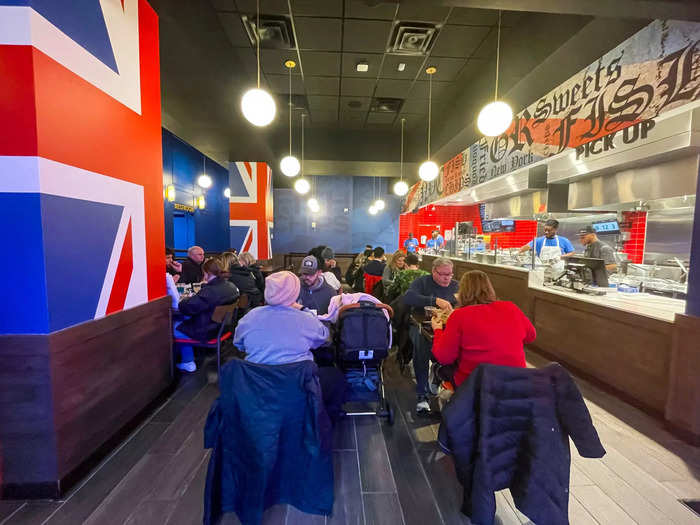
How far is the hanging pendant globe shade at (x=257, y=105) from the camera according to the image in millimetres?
3201

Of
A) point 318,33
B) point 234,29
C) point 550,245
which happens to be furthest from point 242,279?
point 550,245

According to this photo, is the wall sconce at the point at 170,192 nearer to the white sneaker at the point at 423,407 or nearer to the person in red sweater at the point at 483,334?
the white sneaker at the point at 423,407

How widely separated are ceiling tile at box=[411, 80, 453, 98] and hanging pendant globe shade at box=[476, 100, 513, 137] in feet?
7.05

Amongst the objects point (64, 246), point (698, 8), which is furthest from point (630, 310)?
point (64, 246)

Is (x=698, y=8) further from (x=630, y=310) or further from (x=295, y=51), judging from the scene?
(x=295, y=51)

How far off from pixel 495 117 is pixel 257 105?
2539mm

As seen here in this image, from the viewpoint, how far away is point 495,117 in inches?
137

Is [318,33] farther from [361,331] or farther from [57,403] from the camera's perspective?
[57,403]

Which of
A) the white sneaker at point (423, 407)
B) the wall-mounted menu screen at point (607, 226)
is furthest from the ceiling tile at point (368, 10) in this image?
the wall-mounted menu screen at point (607, 226)

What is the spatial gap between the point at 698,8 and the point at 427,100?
4041mm

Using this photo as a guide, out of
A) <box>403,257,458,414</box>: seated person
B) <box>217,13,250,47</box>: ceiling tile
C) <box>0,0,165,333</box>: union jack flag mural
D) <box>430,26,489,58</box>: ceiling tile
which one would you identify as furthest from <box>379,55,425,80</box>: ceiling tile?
<box>403,257,458,414</box>: seated person

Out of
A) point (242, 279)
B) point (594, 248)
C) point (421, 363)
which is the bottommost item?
point (421, 363)

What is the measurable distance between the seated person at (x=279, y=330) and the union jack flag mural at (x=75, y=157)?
1.06 meters

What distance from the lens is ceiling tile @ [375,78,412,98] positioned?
5258mm
